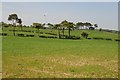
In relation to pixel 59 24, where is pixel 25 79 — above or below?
below

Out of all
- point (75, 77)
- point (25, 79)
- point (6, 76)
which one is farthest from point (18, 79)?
point (75, 77)

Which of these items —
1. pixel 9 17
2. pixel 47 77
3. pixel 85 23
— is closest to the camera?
pixel 47 77

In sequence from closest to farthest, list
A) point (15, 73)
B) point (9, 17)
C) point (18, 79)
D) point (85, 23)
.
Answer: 1. point (18, 79)
2. point (15, 73)
3. point (9, 17)
4. point (85, 23)

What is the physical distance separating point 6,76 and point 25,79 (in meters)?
1.57

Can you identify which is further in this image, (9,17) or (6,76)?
(9,17)

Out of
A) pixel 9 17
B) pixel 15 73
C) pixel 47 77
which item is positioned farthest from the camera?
pixel 9 17

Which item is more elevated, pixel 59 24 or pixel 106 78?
pixel 59 24

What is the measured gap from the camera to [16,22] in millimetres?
137500

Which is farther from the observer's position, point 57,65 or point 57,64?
point 57,64

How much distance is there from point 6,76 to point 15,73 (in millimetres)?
1186

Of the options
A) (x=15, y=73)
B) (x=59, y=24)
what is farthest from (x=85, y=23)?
(x=15, y=73)

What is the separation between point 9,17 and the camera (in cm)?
13625

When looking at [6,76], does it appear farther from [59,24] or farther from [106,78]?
[59,24]

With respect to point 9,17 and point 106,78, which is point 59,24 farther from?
point 106,78
